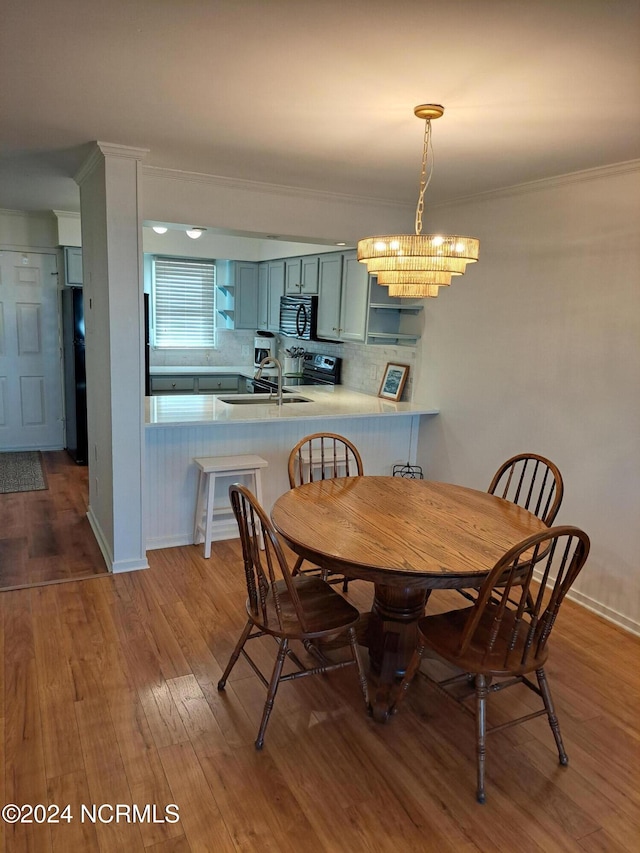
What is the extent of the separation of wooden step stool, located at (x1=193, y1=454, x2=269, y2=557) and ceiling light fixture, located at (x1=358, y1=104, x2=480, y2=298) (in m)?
1.81

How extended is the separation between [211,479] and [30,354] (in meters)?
3.49

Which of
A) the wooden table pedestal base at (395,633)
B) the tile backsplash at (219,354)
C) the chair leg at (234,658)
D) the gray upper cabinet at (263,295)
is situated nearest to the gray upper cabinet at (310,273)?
the gray upper cabinet at (263,295)

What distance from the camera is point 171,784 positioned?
199 centimetres

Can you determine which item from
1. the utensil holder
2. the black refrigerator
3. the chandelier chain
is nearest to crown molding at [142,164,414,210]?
the chandelier chain

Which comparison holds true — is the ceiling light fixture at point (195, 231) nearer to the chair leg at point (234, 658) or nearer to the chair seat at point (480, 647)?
the chair leg at point (234, 658)

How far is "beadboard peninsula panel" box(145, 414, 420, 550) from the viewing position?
12.9ft

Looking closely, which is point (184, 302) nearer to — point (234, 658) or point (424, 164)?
point (424, 164)

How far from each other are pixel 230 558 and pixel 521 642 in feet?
7.10

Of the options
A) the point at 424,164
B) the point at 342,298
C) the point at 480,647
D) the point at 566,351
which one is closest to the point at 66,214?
the point at 342,298

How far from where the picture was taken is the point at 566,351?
3447 millimetres

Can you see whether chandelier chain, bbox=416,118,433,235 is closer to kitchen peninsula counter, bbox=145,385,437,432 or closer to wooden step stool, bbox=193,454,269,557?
kitchen peninsula counter, bbox=145,385,437,432

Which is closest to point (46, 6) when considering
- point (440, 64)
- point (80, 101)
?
point (80, 101)

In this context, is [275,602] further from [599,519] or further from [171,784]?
[599,519]

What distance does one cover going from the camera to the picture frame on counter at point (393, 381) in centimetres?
488
